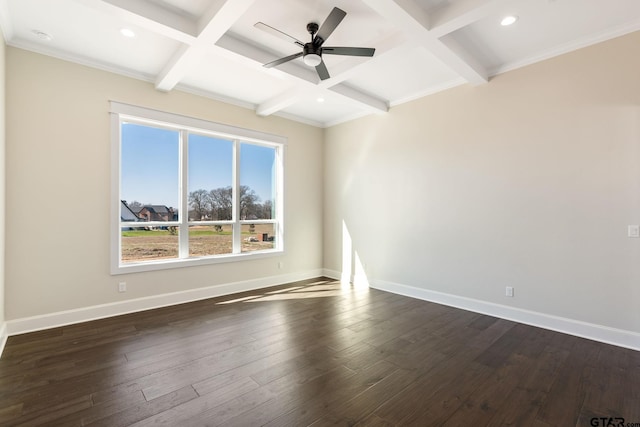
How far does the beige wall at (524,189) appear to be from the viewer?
9.64 feet

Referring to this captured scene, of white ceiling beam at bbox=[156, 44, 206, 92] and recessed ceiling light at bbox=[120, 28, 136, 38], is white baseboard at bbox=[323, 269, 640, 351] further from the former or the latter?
recessed ceiling light at bbox=[120, 28, 136, 38]

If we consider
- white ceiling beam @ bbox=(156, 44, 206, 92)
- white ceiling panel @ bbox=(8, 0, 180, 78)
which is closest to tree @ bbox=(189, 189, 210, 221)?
white ceiling beam @ bbox=(156, 44, 206, 92)

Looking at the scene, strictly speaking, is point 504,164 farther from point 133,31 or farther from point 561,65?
point 133,31

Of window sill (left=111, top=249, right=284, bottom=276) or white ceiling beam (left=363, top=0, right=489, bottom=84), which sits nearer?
white ceiling beam (left=363, top=0, right=489, bottom=84)

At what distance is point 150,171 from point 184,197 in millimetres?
562

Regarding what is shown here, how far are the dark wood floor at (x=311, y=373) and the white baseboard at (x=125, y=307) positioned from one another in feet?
0.49

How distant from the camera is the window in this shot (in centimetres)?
388

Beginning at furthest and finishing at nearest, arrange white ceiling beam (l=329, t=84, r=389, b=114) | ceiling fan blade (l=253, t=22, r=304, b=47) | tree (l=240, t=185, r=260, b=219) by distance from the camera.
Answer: tree (l=240, t=185, r=260, b=219)
white ceiling beam (l=329, t=84, r=389, b=114)
ceiling fan blade (l=253, t=22, r=304, b=47)

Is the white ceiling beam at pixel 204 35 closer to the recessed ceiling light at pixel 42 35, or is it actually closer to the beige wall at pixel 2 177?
the recessed ceiling light at pixel 42 35

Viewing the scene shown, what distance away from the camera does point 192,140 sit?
448 centimetres

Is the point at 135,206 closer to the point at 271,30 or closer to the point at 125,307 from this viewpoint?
the point at 125,307

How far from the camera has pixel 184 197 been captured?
14.3 feet

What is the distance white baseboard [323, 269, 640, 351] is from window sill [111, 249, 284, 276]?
2279mm

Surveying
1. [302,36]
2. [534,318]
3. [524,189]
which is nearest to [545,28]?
[524,189]
